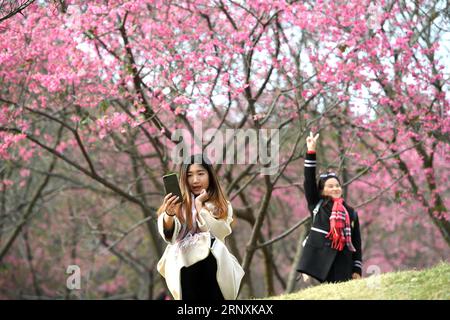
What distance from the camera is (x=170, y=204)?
451cm

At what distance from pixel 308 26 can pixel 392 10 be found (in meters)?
1.10

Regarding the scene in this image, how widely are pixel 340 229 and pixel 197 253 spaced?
143 cm

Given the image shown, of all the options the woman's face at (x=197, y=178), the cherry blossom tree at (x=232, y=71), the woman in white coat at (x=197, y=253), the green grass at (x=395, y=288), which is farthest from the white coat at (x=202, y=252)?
the cherry blossom tree at (x=232, y=71)

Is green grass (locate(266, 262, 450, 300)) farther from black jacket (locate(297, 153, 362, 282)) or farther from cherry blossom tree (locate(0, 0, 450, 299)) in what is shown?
cherry blossom tree (locate(0, 0, 450, 299))

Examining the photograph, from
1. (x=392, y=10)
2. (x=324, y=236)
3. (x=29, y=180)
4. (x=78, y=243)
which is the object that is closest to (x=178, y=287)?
(x=324, y=236)

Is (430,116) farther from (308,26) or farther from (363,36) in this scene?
(308,26)

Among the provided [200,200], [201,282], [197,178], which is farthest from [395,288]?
[197,178]

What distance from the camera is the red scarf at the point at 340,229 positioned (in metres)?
5.59

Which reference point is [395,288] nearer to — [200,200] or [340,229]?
[340,229]

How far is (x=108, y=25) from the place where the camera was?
26.7 ft

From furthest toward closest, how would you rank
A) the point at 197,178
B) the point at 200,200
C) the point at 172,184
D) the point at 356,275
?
the point at 356,275
the point at 197,178
the point at 200,200
the point at 172,184

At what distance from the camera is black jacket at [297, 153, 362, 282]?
564cm

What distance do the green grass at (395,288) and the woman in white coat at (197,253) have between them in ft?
2.03

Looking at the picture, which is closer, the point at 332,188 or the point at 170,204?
the point at 170,204
